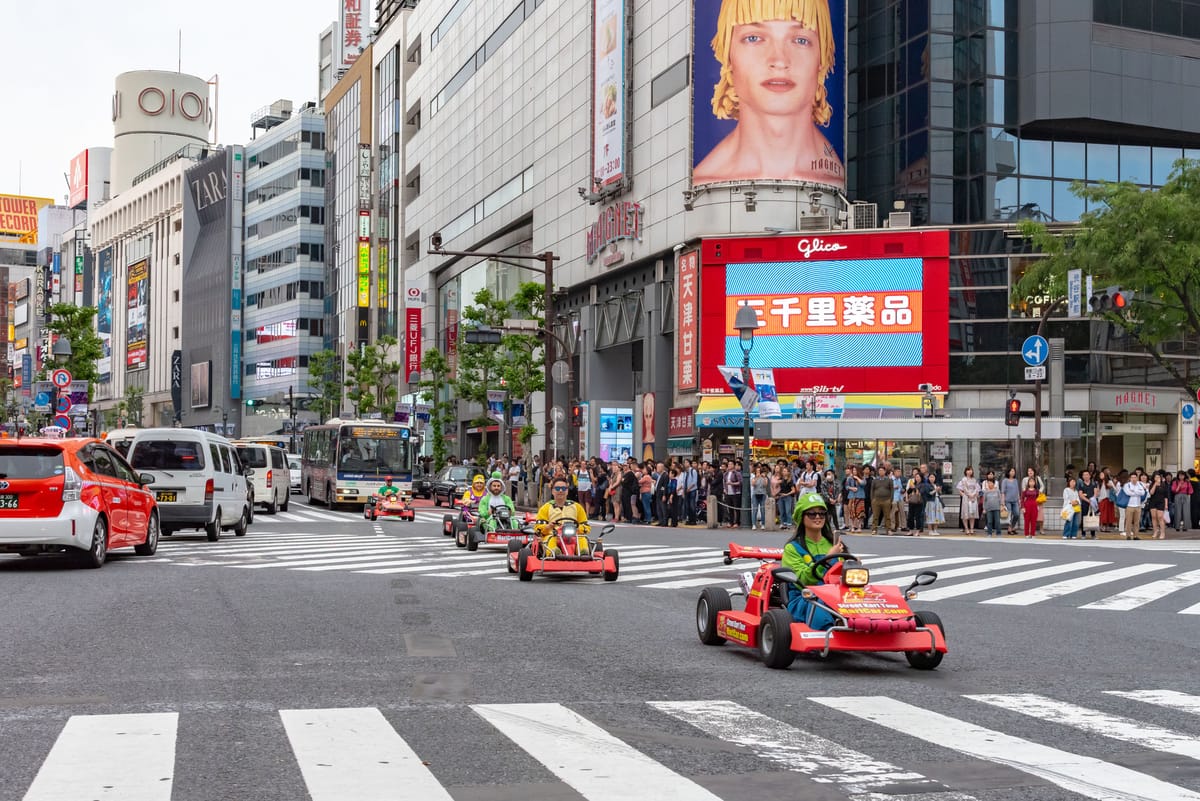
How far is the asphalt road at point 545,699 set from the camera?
6379mm

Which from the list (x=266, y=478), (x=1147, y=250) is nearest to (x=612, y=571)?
(x=1147, y=250)

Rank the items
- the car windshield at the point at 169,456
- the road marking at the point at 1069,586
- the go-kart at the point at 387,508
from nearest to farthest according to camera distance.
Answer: the road marking at the point at 1069,586
the car windshield at the point at 169,456
the go-kart at the point at 387,508

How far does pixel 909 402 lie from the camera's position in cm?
4691

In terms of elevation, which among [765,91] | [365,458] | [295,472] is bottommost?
[295,472]

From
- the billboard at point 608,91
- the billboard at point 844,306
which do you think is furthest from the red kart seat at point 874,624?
the billboard at point 608,91

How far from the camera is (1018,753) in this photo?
7.10 m

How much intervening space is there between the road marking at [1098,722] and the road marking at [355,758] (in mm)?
3720

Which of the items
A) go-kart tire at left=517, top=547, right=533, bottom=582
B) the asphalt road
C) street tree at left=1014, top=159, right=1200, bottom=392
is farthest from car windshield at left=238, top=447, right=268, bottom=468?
go-kart tire at left=517, top=547, right=533, bottom=582

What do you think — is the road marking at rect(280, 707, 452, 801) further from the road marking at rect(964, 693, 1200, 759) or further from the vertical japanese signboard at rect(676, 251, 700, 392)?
the vertical japanese signboard at rect(676, 251, 700, 392)

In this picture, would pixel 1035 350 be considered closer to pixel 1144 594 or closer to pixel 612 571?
pixel 1144 594

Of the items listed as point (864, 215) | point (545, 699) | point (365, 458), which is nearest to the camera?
point (545, 699)

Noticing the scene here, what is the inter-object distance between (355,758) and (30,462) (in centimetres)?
1284

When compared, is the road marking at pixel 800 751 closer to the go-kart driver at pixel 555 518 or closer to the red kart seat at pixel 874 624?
the red kart seat at pixel 874 624

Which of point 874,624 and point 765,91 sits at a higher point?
point 765,91
